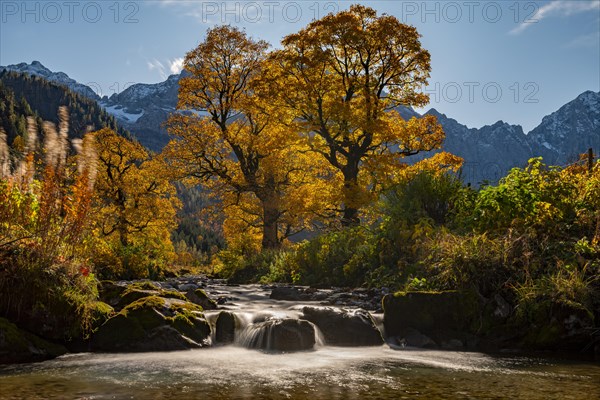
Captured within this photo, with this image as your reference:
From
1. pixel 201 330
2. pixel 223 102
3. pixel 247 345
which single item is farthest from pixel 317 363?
pixel 223 102

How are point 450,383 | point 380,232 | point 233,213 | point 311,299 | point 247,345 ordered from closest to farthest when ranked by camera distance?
point 450,383 < point 247,345 < point 311,299 < point 380,232 < point 233,213

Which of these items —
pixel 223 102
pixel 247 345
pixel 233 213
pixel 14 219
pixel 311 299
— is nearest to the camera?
pixel 14 219

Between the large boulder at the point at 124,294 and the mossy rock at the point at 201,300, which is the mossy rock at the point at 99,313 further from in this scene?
the mossy rock at the point at 201,300

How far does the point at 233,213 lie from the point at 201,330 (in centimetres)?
2075

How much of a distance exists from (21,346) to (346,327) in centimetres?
504

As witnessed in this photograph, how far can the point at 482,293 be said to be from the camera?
8.27 meters

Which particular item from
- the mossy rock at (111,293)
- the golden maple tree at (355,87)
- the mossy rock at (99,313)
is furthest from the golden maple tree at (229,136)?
the mossy rock at (99,313)

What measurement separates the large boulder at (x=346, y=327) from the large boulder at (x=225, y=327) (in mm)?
1397

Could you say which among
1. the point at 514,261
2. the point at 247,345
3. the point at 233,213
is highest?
the point at 233,213

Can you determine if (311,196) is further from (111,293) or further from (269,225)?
(111,293)

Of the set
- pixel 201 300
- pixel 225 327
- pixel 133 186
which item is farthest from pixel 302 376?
pixel 133 186

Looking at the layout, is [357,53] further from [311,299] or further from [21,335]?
[21,335]

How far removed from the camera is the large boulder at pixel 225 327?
826 centimetres

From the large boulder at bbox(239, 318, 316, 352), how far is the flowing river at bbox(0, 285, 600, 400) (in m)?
0.26
